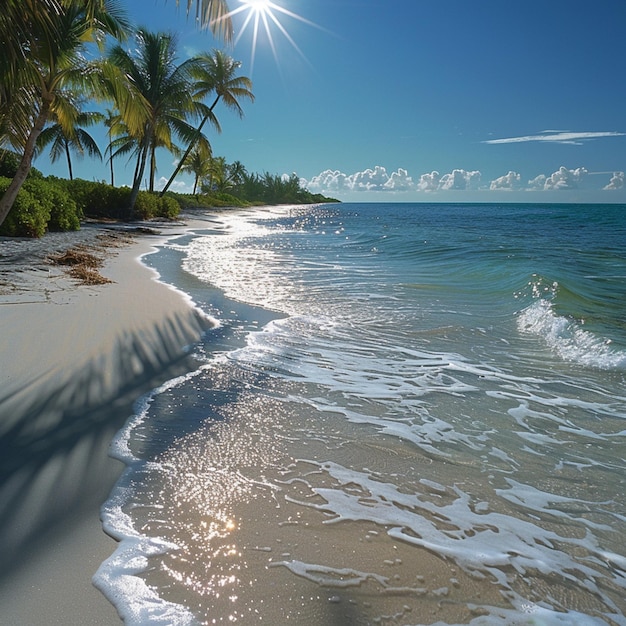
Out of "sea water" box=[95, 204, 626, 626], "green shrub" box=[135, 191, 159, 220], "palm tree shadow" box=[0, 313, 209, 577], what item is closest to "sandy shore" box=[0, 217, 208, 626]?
"palm tree shadow" box=[0, 313, 209, 577]

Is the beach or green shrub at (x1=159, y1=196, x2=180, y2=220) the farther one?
green shrub at (x1=159, y1=196, x2=180, y2=220)

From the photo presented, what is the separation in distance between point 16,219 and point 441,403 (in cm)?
1197

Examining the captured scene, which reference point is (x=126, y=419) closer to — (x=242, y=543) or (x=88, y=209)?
(x=242, y=543)

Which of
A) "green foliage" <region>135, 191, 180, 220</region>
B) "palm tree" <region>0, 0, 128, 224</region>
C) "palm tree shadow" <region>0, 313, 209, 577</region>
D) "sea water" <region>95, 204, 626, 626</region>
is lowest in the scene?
"sea water" <region>95, 204, 626, 626</region>

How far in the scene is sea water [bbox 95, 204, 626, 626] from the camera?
1676 mm

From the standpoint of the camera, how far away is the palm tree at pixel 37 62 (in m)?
6.56

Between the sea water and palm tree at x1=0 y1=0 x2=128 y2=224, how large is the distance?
17.6 feet

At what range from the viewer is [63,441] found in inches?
101

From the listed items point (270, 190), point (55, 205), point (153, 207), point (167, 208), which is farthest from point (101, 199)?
point (270, 190)

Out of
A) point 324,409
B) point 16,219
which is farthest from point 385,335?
point 16,219

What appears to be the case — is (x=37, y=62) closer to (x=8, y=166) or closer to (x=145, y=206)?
(x=8, y=166)

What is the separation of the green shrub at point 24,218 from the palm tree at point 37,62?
1.29 metres

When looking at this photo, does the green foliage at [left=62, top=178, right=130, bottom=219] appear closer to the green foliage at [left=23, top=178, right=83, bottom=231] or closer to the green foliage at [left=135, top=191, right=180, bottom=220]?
the green foliage at [left=135, top=191, right=180, bottom=220]

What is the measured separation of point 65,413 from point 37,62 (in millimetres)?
9615
